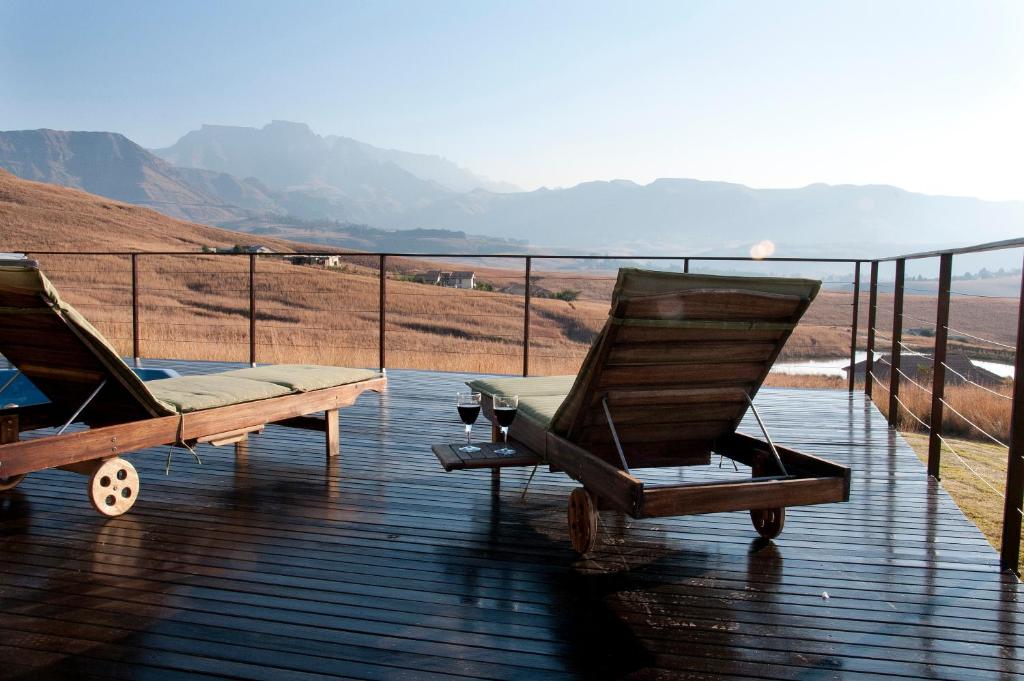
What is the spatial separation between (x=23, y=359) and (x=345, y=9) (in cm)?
2694

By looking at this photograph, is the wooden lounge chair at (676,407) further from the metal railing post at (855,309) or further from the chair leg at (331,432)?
the metal railing post at (855,309)

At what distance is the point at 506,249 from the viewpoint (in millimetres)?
98062

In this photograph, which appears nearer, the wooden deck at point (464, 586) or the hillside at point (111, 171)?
the wooden deck at point (464, 586)

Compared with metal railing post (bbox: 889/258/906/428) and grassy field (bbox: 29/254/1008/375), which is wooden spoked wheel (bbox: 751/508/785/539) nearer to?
metal railing post (bbox: 889/258/906/428)

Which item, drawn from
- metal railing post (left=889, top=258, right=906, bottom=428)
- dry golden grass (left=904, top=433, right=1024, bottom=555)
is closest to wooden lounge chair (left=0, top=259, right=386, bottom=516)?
dry golden grass (left=904, top=433, right=1024, bottom=555)

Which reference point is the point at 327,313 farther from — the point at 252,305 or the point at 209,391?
the point at 209,391

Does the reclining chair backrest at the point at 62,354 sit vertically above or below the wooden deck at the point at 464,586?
above

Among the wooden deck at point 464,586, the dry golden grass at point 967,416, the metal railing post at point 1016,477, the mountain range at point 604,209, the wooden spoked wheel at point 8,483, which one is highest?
the mountain range at point 604,209

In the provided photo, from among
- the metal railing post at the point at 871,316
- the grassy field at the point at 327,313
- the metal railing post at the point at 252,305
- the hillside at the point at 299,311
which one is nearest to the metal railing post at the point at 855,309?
the metal railing post at the point at 871,316

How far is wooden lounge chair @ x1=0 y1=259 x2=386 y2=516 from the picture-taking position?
2256 millimetres

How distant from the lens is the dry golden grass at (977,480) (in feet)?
12.8

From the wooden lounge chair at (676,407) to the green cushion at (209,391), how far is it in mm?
867

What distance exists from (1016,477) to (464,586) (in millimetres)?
1518

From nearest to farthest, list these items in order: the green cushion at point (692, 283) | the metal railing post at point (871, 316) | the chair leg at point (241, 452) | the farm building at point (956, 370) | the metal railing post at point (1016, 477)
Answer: the green cushion at point (692, 283), the metal railing post at point (1016, 477), the chair leg at point (241, 452), the metal railing post at point (871, 316), the farm building at point (956, 370)
